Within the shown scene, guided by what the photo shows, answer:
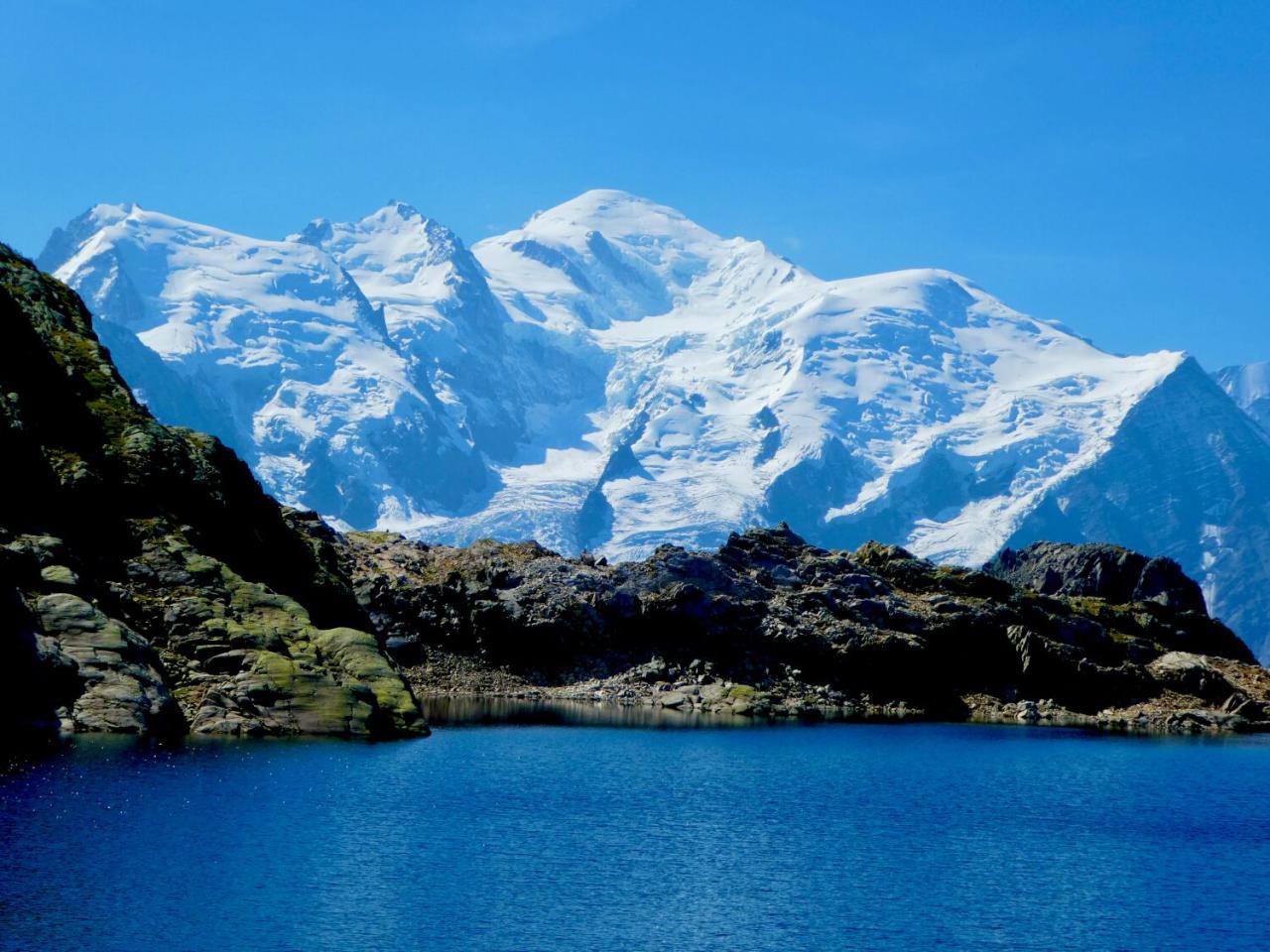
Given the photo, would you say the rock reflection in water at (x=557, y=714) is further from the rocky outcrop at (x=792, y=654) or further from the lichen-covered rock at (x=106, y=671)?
the lichen-covered rock at (x=106, y=671)

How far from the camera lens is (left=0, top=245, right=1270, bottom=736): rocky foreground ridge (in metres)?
110

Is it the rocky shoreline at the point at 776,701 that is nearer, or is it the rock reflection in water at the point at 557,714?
the rock reflection in water at the point at 557,714

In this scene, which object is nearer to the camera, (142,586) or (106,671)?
(106,671)

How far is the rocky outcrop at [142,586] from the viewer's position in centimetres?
10488

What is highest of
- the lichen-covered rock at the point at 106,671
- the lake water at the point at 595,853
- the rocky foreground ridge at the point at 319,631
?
the rocky foreground ridge at the point at 319,631

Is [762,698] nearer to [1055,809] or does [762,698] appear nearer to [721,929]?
[1055,809]

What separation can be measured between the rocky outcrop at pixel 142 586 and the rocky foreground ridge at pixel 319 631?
19 centimetres

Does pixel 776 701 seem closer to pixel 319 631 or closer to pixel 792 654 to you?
pixel 792 654

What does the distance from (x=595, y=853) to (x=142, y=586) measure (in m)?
52.7

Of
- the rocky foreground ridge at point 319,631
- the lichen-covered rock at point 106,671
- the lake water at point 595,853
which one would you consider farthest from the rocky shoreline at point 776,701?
the lichen-covered rock at point 106,671

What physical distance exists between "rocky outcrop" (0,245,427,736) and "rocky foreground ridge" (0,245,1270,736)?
0.19 metres

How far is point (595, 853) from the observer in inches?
3236

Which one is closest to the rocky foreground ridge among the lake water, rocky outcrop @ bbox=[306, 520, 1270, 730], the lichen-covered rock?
the lichen-covered rock

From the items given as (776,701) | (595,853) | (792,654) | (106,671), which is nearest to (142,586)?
(106,671)
